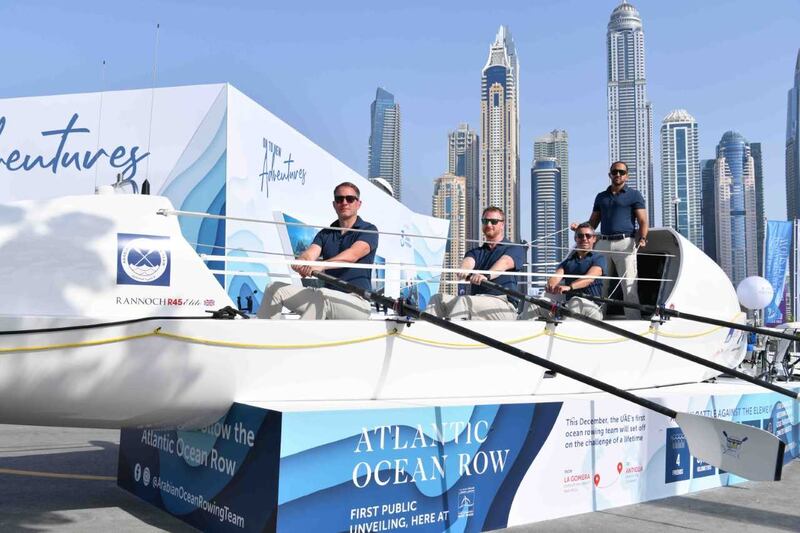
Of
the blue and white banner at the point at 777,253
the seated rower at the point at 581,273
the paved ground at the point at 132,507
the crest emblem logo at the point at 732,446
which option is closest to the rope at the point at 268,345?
the paved ground at the point at 132,507

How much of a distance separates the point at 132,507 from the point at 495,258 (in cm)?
348

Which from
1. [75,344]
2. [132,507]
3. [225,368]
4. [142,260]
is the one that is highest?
[142,260]

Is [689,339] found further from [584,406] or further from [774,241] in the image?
[774,241]

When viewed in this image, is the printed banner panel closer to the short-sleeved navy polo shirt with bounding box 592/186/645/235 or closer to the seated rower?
the seated rower

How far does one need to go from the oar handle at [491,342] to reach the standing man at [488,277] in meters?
1.40

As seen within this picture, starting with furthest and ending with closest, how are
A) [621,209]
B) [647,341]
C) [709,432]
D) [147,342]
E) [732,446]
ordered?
1. [621,209]
2. [647,341]
3. [709,432]
4. [732,446]
5. [147,342]

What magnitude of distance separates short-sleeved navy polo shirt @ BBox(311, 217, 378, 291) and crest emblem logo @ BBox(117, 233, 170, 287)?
4.23 ft

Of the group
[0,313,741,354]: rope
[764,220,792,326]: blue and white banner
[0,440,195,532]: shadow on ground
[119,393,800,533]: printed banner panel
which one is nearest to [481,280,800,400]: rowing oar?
[0,313,741,354]: rope

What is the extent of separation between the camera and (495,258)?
632cm

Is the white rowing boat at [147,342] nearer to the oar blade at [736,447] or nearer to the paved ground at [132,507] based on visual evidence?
the paved ground at [132,507]

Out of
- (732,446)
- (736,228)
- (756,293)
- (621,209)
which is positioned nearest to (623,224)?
(621,209)

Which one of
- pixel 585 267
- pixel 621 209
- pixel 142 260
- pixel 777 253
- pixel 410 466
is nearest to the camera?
pixel 142 260

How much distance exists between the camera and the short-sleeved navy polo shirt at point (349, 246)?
5.10 m

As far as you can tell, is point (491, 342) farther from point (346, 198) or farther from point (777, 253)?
point (777, 253)
